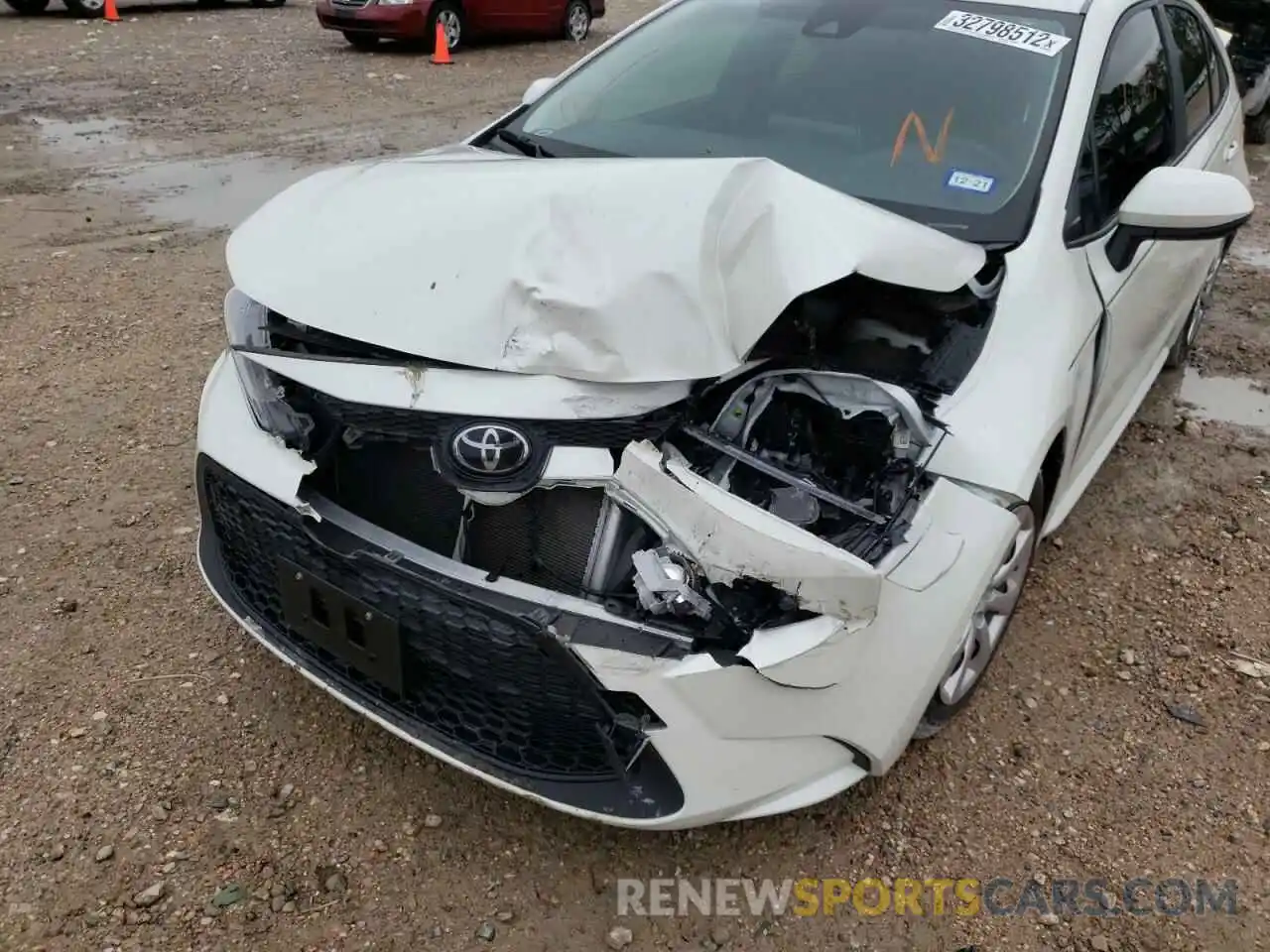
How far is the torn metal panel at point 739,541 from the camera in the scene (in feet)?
5.53

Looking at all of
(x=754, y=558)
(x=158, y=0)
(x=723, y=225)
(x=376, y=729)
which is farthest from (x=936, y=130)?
(x=158, y=0)

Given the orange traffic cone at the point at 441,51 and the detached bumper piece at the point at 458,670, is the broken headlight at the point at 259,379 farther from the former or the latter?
the orange traffic cone at the point at 441,51

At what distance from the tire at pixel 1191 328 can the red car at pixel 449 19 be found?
8.84m

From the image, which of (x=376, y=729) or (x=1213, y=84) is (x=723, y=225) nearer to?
(x=376, y=729)

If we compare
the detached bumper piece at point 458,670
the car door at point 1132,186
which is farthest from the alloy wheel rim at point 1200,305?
the detached bumper piece at point 458,670

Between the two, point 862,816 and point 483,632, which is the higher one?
point 483,632

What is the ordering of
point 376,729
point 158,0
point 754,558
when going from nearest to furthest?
point 754,558
point 376,729
point 158,0

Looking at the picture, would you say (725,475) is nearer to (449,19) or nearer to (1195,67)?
(1195,67)

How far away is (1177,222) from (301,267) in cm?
204

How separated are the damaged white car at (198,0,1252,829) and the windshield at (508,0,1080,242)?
0.07ft

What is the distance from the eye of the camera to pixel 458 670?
189 cm

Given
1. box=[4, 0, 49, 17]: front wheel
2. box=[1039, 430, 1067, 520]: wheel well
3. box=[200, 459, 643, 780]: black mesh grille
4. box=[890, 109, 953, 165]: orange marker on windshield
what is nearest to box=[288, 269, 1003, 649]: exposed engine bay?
box=[200, 459, 643, 780]: black mesh grille

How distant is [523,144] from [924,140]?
112 centimetres

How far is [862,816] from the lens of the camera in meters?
2.20
